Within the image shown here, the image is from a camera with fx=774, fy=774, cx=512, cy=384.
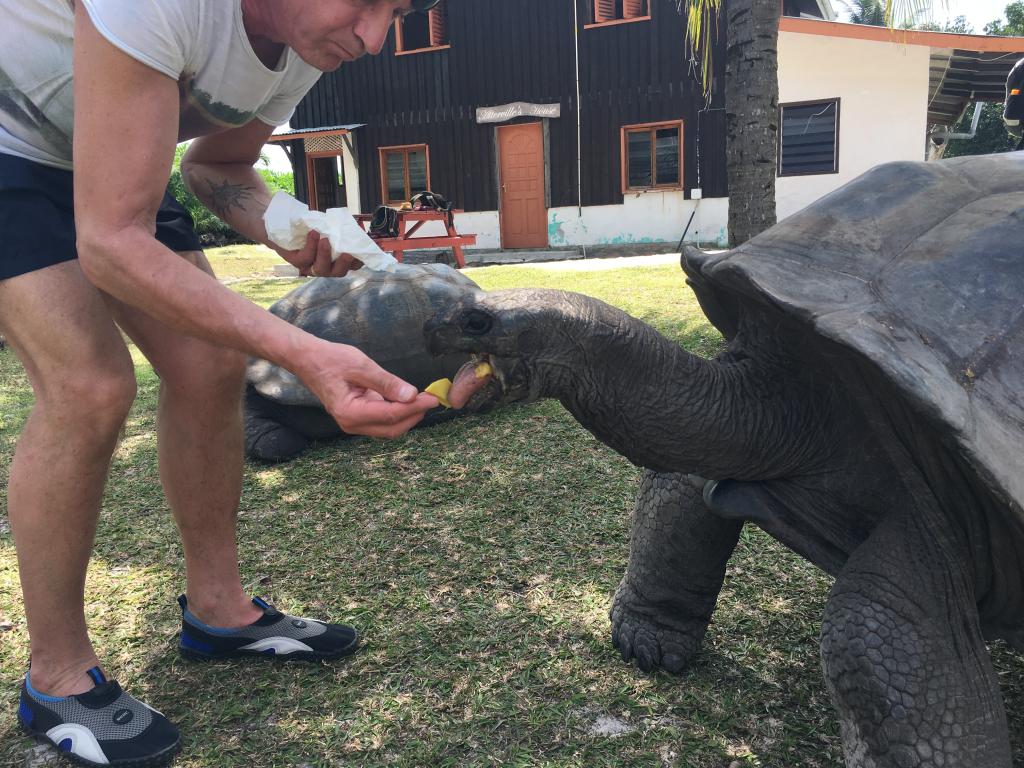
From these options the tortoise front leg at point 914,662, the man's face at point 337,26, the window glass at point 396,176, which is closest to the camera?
the tortoise front leg at point 914,662

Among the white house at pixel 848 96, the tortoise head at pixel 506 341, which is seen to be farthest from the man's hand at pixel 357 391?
the white house at pixel 848 96

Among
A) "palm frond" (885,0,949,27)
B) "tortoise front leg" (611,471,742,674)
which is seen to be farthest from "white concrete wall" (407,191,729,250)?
"tortoise front leg" (611,471,742,674)

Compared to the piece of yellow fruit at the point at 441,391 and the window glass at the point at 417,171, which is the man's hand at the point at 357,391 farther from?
the window glass at the point at 417,171

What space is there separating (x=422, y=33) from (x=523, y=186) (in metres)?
3.37

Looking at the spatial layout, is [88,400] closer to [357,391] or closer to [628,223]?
[357,391]

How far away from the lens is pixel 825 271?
1352 millimetres

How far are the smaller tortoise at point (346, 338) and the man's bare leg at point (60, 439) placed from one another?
5.32 ft

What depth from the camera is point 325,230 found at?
1.53 m

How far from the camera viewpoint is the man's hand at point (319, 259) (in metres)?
1.60

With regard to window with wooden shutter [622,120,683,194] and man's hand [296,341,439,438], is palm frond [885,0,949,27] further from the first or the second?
window with wooden shutter [622,120,683,194]

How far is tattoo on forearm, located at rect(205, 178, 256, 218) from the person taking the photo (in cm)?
184

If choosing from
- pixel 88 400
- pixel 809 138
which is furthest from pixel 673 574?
pixel 809 138

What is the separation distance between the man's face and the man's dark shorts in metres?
0.55

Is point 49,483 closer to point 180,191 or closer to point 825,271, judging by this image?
point 825,271
